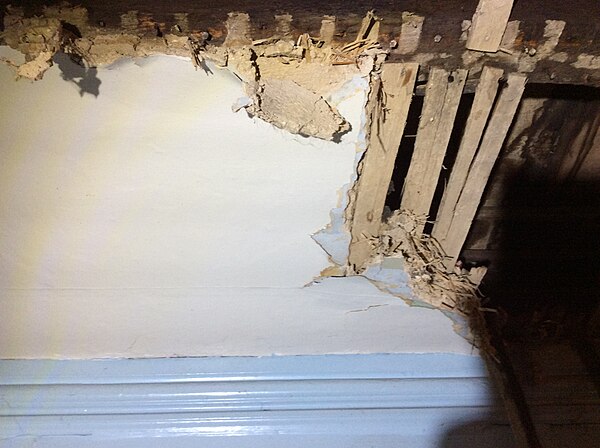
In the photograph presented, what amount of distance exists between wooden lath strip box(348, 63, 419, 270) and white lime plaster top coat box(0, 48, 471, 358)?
0.04 metres

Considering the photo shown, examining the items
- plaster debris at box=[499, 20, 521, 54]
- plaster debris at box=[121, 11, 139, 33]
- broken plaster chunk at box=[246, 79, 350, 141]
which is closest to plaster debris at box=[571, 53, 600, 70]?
plaster debris at box=[499, 20, 521, 54]

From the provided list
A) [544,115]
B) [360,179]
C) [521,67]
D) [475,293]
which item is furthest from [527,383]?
[521,67]

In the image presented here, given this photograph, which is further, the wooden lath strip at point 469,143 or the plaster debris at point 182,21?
the wooden lath strip at point 469,143

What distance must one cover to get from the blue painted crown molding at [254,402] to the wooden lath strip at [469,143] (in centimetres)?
49

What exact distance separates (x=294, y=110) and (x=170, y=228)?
41cm

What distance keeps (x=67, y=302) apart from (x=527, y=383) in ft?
4.28

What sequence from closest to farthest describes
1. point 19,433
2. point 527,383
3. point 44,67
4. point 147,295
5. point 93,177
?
1. point 44,67
2. point 93,177
3. point 147,295
4. point 19,433
5. point 527,383

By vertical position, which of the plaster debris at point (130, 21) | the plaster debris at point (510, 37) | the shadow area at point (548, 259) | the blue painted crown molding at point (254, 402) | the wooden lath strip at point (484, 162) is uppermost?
the plaster debris at point (510, 37)

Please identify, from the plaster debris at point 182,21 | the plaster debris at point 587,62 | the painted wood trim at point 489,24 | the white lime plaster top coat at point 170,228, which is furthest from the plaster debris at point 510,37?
the plaster debris at point 182,21

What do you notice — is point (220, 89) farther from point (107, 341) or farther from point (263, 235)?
point (107, 341)

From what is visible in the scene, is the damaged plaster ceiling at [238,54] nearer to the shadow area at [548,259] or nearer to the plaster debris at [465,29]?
the plaster debris at [465,29]

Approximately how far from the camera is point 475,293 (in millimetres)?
1385

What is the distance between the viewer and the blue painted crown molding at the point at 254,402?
147 cm

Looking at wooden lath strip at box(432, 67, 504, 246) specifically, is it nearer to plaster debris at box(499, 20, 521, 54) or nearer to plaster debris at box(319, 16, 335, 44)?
plaster debris at box(499, 20, 521, 54)
